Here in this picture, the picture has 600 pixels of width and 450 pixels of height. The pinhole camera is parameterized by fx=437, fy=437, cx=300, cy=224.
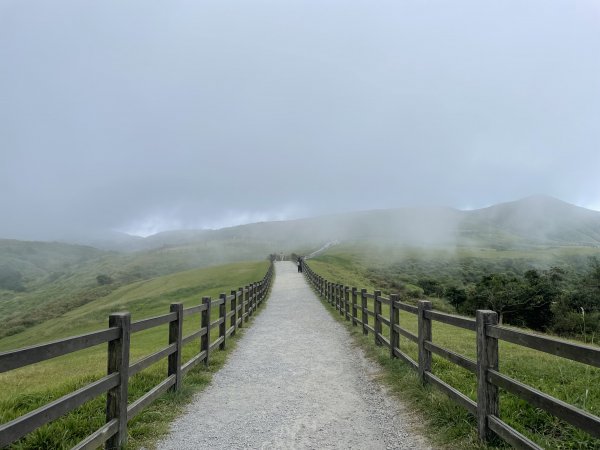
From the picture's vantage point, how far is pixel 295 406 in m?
7.22

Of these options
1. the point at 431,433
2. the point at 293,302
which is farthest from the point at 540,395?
the point at 293,302

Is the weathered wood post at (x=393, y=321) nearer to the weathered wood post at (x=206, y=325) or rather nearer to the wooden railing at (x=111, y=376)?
the weathered wood post at (x=206, y=325)

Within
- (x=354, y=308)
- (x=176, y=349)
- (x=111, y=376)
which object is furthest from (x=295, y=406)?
(x=354, y=308)

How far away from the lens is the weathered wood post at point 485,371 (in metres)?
5.07

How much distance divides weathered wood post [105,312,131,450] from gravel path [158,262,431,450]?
56 cm

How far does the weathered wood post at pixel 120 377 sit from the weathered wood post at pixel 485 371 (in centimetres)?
420

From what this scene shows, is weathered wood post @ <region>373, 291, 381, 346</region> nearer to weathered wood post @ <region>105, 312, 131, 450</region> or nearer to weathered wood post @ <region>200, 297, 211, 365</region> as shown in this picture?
weathered wood post @ <region>200, 297, 211, 365</region>

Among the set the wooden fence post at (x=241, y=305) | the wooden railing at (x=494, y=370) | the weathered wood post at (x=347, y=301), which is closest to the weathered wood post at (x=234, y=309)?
the wooden fence post at (x=241, y=305)

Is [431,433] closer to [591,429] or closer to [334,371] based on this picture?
[591,429]

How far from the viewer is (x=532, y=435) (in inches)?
201

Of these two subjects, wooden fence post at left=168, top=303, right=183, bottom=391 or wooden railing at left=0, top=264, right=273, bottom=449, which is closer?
wooden railing at left=0, top=264, right=273, bottom=449

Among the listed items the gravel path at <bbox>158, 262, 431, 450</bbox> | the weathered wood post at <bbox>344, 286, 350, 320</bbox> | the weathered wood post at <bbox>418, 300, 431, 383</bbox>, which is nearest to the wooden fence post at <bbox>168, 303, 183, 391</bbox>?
the gravel path at <bbox>158, 262, 431, 450</bbox>

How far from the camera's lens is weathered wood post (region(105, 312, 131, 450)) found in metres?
5.16

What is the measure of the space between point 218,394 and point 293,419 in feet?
6.58
